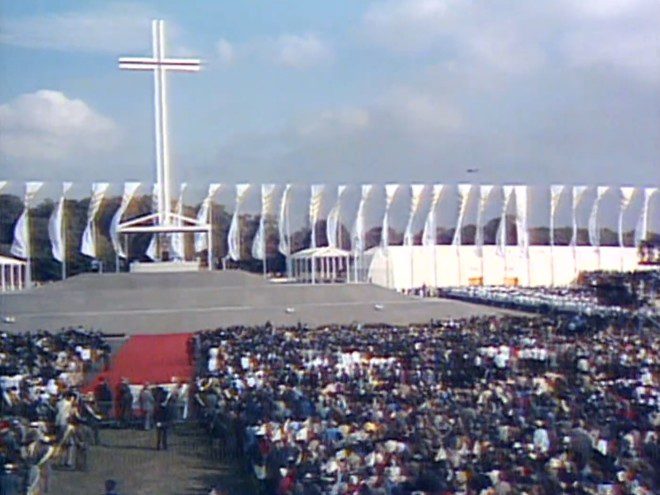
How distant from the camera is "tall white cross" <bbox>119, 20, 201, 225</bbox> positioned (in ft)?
55.9

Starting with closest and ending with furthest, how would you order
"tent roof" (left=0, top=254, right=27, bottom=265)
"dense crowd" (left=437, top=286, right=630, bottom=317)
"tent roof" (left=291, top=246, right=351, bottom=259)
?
"dense crowd" (left=437, top=286, right=630, bottom=317), "tent roof" (left=0, top=254, right=27, bottom=265), "tent roof" (left=291, top=246, right=351, bottom=259)

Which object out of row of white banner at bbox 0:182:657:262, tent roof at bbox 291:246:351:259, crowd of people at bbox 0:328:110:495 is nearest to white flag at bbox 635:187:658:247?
row of white banner at bbox 0:182:657:262

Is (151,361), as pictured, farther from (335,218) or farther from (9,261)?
(335,218)

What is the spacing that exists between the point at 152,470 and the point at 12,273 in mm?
14240

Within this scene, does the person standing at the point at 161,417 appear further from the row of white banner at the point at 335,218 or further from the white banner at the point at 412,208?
the white banner at the point at 412,208

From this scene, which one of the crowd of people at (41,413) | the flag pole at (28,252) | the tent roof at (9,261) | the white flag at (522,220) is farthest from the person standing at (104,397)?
the white flag at (522,220)

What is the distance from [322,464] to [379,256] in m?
17.7

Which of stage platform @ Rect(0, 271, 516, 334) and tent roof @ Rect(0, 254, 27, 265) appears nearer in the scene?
→ stage platform @ Rect(0, 271, 516, 334)

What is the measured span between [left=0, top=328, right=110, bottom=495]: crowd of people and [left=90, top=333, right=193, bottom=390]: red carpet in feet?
0.89

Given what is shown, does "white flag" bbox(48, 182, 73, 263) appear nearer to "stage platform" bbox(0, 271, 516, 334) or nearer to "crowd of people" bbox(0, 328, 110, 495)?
"stage platform" bbox(0, 271, 516, 334)

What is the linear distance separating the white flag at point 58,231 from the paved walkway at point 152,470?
14.8 metres

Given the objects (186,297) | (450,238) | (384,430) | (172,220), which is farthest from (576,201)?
(384,430)

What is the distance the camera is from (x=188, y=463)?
5199 millimetres


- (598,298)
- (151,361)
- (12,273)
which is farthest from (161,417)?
(12,273)
